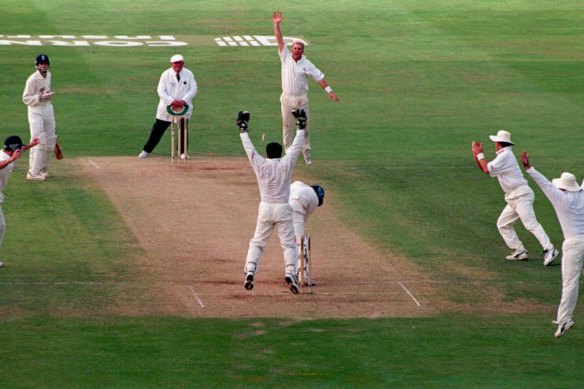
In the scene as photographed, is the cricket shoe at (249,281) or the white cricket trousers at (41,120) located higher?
the white cricket trousers at (41,120)

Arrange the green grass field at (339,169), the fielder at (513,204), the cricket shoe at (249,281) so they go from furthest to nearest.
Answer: the fielder at (513,204), the cricket shoe at (249,281), the green grass field at (339,169)

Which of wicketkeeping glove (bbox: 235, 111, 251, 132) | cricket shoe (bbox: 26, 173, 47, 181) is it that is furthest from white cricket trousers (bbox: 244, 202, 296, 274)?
cricket shoe (bbox: 26, 173, 47, 181)

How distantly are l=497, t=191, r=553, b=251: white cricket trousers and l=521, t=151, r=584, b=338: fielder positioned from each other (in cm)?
344

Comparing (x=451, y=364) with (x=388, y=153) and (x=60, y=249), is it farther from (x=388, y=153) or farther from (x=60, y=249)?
(x=388, y=153)

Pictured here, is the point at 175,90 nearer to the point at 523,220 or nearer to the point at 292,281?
the point at 523,220

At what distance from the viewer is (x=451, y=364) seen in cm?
1622

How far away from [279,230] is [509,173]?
155 inches

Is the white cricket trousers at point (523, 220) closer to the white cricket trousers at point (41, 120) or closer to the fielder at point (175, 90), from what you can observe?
the fielder at point (175, 90)

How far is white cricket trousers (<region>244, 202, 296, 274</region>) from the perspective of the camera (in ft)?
61.7

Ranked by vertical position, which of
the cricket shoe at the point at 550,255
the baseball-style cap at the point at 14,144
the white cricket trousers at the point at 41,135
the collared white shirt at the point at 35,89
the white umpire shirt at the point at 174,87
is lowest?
the cricket shoe at the point at 550,255

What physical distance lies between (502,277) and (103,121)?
547 inches

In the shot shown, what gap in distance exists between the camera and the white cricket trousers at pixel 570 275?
56.3 feet

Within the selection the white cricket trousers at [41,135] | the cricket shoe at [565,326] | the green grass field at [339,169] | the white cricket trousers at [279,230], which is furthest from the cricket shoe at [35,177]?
the cricket shoe at [565,326]

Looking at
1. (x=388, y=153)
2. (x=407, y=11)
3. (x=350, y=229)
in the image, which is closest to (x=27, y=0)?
(x=407, y=11)
